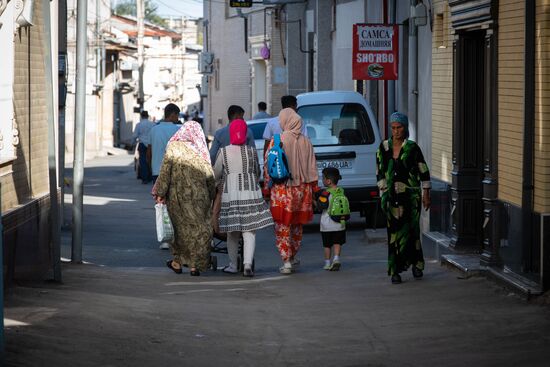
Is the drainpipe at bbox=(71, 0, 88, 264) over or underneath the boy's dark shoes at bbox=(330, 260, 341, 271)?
over

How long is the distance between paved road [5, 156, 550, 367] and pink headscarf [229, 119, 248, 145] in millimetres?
1501

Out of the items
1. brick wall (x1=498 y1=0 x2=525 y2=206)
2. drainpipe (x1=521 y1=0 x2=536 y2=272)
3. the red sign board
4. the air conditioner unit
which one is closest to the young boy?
brick wall (x1=498 y1=0 x2=525 y2=206)

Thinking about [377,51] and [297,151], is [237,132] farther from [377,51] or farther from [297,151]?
[377,51]

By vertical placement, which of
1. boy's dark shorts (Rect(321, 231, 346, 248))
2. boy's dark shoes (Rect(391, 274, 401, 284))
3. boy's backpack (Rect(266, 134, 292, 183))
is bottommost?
boy's dark shoes (Rect(391, 274, 401, 284))

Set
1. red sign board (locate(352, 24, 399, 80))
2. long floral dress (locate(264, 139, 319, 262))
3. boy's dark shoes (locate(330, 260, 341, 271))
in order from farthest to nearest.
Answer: red sign board (locate(352, 24, 399, 80)), boy's dark shoes (locate(330, 260, 341, 271)), long floral dress (locate(264, 139, 319, 262))

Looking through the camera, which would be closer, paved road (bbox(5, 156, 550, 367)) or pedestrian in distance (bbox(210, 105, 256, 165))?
paved road (bbox(5, 156, 550, 367))

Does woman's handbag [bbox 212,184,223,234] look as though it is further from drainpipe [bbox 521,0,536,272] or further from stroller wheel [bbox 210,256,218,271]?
drainpipe [bbox 521,0,536,272]

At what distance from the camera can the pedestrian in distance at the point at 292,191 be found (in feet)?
44.1

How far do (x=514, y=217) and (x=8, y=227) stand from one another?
14.6ft

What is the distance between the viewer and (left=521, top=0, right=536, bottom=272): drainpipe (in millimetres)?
10211

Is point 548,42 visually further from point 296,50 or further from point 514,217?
point 296,50

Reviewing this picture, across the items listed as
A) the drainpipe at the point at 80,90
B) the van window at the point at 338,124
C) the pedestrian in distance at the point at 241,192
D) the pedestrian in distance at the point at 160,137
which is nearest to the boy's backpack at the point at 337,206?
the pedestrian in distance at the point at 241,192

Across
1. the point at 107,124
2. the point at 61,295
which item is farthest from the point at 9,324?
the point at 107,124

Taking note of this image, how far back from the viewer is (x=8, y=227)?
10.7 m
